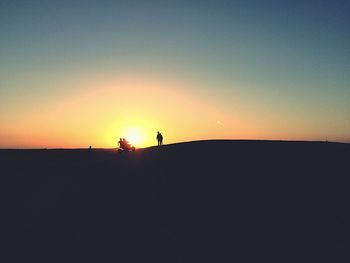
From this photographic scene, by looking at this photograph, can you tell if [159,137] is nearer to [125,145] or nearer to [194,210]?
[125,145]

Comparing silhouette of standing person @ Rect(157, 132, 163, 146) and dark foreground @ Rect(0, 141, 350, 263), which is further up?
silhouette of standing person @ Rect(157, 132, 163, 146)

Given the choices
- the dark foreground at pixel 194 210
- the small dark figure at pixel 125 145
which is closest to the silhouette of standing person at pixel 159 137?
the small dark figure at pixel 125 145

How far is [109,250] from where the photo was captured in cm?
940

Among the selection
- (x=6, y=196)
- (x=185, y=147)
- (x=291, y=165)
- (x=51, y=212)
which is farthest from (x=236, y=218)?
(x=6, y=196)

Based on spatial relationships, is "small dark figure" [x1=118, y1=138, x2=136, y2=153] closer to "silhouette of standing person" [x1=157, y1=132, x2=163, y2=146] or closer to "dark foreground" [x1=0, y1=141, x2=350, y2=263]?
"silhouette of standing person" [x1=157, y1=132, x2=163, y2=146]

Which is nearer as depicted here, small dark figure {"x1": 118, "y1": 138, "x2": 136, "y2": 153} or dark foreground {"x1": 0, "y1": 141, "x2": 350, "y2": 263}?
dark foreground {"x1": 0, "y1": 141, "x2": 350, "y2": 263}

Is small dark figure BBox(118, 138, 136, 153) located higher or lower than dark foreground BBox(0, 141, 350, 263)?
higher

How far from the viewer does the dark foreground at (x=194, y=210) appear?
30.2 feet

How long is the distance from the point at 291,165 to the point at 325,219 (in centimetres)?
418

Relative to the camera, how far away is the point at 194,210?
37.0 ft

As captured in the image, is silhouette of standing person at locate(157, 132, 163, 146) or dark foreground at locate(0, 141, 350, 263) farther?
silhouette of standing person at locate(157, 132, 163, 146)

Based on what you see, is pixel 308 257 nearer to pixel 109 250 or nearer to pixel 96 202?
pixel 109 250

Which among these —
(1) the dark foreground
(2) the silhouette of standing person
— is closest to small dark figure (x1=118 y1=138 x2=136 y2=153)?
(2) the silhouette of standing person

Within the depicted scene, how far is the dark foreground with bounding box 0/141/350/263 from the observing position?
9.20 m
